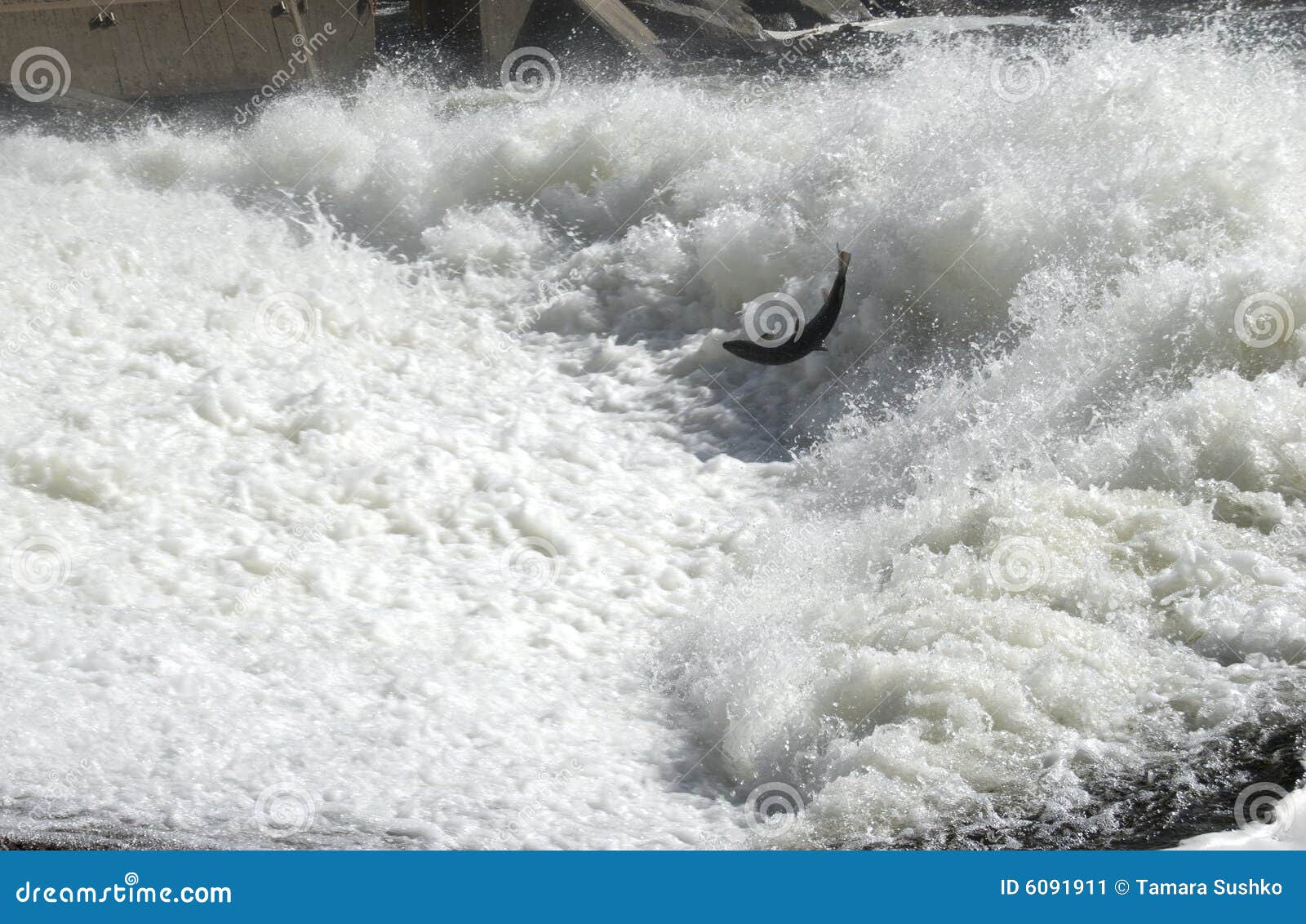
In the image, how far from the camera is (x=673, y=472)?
24.8 ft

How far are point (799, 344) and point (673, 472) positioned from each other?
1.31 metres

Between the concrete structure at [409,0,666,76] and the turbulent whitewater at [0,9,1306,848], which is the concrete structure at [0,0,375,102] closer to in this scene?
the concrete structure at [409,0,666,76]

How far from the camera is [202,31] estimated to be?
14.5 m

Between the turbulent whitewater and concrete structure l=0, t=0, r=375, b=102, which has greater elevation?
concrete structure l=0, t=0, r=375, b=102

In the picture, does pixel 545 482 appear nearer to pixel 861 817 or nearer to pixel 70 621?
pixel 70 621

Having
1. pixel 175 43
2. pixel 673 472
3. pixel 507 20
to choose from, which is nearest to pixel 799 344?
pixel 673 472

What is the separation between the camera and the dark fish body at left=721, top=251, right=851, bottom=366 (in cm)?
790

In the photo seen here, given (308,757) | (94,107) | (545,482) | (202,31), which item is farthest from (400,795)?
(202,31)

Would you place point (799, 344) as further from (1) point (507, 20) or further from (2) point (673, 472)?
(1) point (507, 20)

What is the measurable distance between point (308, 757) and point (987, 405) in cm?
410

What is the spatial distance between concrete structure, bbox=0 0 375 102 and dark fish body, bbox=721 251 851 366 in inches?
329

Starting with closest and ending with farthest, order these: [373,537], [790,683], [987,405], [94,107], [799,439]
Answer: [790,683], [373,537], [987,405], [799,439], [94,107]

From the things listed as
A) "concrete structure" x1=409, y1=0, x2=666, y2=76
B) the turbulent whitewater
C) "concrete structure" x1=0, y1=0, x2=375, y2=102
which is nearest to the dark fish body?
the turbulent whitewater

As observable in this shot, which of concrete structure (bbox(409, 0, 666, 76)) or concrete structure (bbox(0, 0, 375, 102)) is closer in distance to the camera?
concrete structure (bbox(0, 0, 375, 102))
